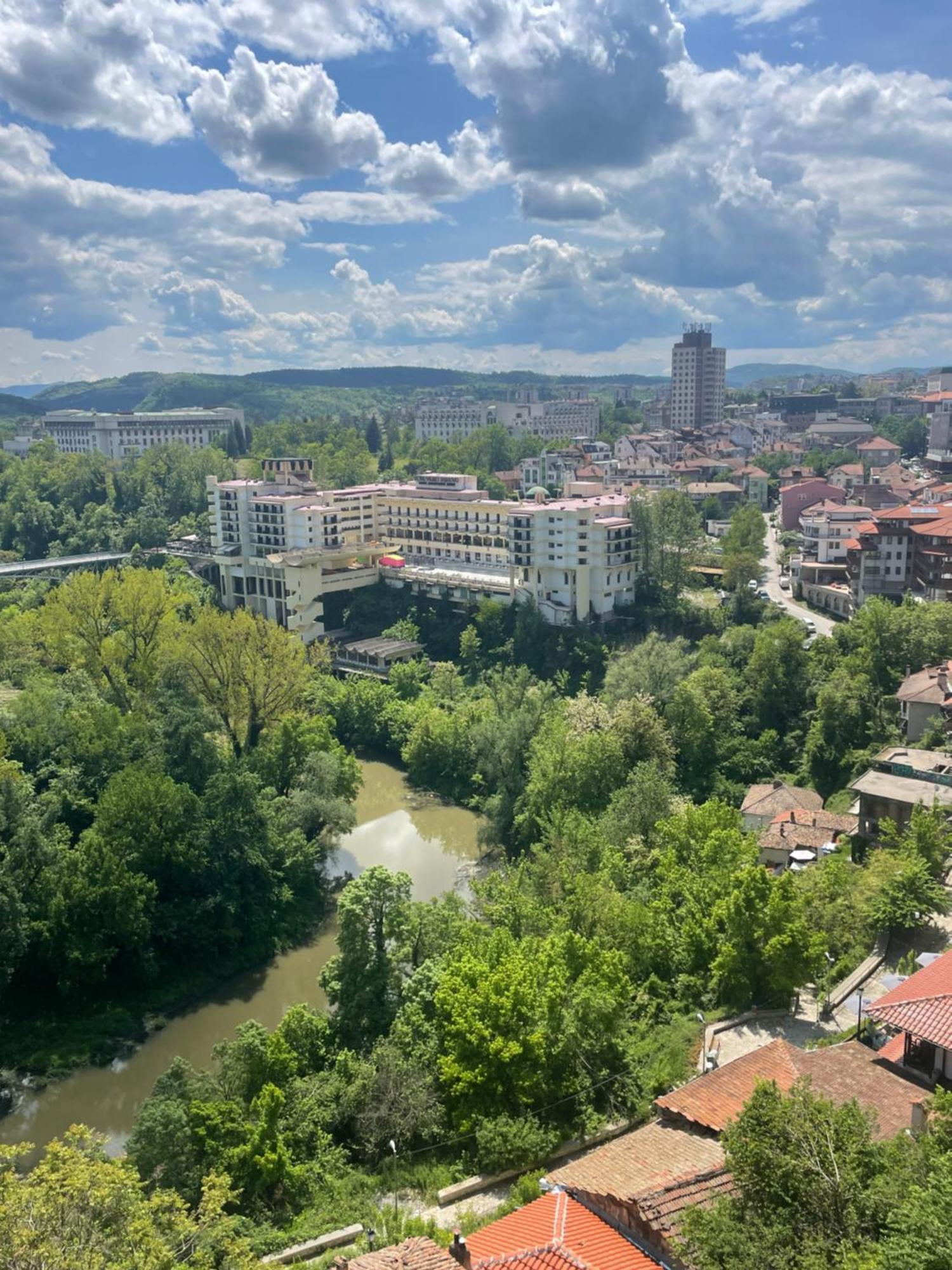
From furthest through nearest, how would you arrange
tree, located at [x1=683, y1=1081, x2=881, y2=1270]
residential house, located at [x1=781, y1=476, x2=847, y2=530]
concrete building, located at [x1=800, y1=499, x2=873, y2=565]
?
1. residential house, located at [x1=781, y1=476, x2=847, y2=530]
2. concrete building, located at [x1=800, y1=499, x2=873, y2=565]
3. tree, located at [x1=683, y1=1081, x2=881, y2=1270]

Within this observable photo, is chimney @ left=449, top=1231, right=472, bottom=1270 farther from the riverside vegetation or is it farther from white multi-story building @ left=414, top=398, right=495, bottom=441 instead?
white multi-story building @ left=414, top=398, right=495, bottom=441

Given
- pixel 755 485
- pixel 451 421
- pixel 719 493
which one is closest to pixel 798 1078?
pixel 719 493

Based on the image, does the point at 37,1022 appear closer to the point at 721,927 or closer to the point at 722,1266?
the point at 721,927

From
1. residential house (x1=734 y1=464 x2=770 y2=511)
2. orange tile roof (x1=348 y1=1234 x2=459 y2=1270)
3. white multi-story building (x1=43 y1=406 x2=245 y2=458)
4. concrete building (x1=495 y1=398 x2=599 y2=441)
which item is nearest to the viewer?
orange tile roof (x1=348 y1=1234 x2=459 y2=1270)

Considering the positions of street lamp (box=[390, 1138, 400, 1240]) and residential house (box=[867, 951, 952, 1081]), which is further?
street lamp (box=[390, 1138, 400, 1240])

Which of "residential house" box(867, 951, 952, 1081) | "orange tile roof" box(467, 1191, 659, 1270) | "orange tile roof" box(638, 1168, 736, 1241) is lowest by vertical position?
"orange tile roof" box(467, 1191, 659, 1270)

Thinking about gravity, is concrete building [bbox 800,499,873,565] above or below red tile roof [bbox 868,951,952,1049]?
above

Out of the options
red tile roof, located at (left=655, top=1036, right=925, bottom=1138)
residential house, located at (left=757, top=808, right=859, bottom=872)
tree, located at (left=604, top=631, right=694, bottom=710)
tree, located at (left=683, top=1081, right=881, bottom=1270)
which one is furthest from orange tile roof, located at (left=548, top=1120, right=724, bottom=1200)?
tree, located at (left=604, top=631, right=694, bottom=710)
